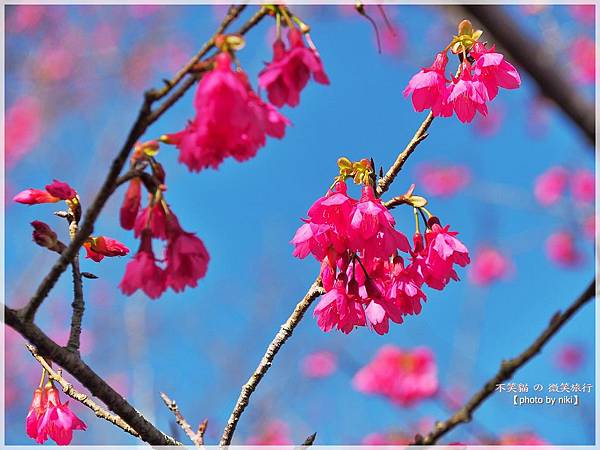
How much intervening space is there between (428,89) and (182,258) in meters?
0.78

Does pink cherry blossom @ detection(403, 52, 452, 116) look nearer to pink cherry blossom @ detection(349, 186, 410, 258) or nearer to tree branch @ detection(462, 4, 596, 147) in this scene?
pink cherry blossom @ detection(349, 186, 410, 258)

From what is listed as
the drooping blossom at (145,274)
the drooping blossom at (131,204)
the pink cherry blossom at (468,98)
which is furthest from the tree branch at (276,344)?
the drooping blossom at (131,204)

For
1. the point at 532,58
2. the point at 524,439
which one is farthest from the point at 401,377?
the point at 532,58

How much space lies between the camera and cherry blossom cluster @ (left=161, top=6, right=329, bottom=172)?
106cm

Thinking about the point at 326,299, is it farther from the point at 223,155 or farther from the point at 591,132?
the point at 591,132

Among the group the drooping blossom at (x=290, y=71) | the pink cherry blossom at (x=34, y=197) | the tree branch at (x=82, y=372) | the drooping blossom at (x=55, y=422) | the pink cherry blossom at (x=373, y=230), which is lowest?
the tree branch at (x=82, y=372)

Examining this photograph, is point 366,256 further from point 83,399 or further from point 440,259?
point 83,399

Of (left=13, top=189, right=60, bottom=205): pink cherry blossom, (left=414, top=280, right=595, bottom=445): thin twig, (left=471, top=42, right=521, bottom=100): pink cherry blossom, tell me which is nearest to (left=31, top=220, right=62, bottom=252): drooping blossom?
(left=13, top=189, right=60, bottom=205): pink cherry blossom

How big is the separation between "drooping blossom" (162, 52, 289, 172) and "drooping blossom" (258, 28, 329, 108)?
0.06m

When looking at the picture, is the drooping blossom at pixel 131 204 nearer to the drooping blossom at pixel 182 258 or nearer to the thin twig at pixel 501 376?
the drooping blossom at pixel 182 258

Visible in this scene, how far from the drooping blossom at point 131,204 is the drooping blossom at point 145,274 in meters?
0.04

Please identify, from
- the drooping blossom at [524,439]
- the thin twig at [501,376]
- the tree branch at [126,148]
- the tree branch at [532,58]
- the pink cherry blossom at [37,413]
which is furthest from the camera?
the drooping blossom at [524,439]

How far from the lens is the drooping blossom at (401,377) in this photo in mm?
3771

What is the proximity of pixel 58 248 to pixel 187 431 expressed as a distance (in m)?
0.55
